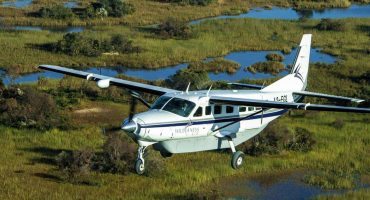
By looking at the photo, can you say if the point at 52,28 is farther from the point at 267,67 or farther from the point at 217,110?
the point at 217,110

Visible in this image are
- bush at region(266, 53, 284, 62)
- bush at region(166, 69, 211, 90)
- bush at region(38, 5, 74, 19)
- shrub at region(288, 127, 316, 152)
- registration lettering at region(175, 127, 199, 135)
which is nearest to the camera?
registration lettering at region(175, 127, 199, 135)

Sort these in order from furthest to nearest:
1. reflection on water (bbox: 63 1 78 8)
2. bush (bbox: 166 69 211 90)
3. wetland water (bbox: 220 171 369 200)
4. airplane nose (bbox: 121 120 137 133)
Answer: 1. reflection on water (bbox: 63 1 78 8)
2. bush (bbox: 166 69 211 90)
3. wetland water (bbox: 220 171 369 200)
4. airplane nose (bbox: 121 120 137 133)

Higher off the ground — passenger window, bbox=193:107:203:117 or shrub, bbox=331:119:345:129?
passenger window, bbox=193:107:203:117

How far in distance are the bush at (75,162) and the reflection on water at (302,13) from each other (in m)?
59.3

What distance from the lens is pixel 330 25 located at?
8269 cm

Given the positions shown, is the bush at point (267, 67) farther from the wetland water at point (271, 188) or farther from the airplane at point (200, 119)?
the airplane at point (200, 119)

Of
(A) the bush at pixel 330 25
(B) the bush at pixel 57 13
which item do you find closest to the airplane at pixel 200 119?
(A) the bush at pixel 330 25

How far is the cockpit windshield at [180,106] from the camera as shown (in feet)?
73.2

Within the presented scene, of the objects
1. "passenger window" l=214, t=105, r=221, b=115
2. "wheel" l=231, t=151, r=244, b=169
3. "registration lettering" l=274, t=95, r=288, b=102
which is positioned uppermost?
"passenger window" l=214, t=105, r=221, b=115

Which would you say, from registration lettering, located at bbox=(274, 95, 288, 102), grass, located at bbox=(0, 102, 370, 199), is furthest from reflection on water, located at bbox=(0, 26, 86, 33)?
registration lettering, located at bbox=(274, 95, 288, 102)

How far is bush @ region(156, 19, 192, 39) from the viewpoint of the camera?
7700 centimetres

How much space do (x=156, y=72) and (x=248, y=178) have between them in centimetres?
2942

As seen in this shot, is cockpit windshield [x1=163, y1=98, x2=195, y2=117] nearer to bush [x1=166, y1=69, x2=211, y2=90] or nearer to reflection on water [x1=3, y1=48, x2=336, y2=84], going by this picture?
bush [x1=166, y1=69, x2=211, y2=90]

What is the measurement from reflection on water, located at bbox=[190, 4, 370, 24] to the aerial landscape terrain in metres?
0.50
